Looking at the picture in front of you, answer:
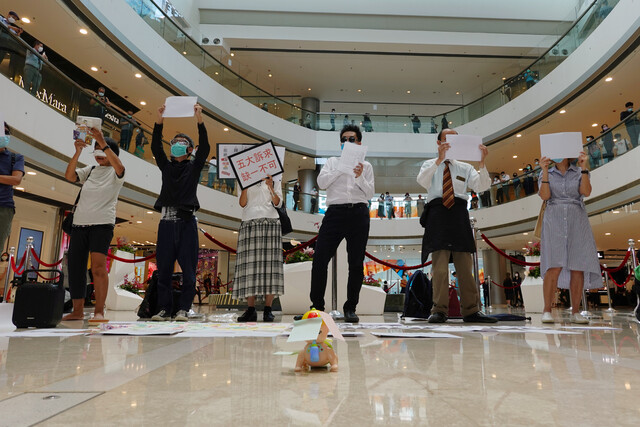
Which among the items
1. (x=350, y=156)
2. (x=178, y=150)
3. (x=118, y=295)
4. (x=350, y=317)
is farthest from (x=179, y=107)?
(x=118, y=295)

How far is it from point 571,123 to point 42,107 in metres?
15.3

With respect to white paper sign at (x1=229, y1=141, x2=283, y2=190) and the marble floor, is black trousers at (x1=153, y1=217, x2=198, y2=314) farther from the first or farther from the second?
the marble floor

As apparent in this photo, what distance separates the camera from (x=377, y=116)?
20.0m

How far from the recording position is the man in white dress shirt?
3.95m

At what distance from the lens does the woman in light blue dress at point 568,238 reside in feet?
13.5

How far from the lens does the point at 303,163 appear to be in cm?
2064

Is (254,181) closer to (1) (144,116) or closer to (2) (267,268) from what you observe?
(2) (267,268)

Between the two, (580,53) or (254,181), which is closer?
(254,181)

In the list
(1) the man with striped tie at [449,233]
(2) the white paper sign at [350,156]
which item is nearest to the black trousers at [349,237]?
(2) the white paper sign at [350,156]

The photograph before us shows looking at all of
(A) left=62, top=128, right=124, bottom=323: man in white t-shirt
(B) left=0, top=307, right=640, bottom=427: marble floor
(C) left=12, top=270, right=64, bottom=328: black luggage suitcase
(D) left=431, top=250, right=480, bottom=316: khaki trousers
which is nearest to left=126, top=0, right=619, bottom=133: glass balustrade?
(A) left=62, top=128, right=124, bottom=323: man in white t-shirt

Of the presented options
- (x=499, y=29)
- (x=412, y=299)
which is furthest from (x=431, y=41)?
(x=412, y=299)

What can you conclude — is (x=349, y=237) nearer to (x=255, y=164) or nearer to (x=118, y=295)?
(x=255, y=164)

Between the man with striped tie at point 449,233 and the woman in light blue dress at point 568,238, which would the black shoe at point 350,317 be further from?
the woman in light blue dress at point 568,238

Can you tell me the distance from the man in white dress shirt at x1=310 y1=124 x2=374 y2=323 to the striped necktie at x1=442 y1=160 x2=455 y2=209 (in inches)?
25.3
